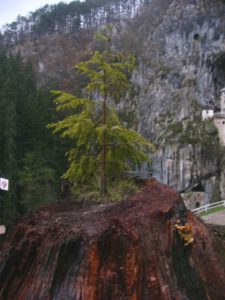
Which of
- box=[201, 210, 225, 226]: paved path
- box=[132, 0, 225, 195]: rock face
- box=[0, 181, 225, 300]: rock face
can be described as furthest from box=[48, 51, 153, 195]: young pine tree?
box=[132, 0, 225, 195]: rock face

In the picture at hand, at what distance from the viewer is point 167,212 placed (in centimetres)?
634

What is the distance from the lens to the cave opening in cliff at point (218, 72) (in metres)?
43.7

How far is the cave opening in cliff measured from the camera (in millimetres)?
43656

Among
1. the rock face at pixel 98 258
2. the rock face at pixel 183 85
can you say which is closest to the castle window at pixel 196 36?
the rock face at pixel 183 85

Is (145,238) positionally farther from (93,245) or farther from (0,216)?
(0,216)

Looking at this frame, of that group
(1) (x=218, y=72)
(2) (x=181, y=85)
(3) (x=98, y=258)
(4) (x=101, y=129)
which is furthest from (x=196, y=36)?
(3) (x=98, y=258)

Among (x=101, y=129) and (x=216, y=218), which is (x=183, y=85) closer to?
(x=216, y=218)

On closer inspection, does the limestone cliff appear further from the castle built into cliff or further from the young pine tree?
the young pine tree

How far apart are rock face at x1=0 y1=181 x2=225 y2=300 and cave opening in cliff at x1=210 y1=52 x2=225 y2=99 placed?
40.0m

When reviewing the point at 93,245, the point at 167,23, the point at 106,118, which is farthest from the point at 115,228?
the point at 167,23

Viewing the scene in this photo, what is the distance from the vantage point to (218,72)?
44281mm

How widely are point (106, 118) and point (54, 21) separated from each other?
83.7 metres

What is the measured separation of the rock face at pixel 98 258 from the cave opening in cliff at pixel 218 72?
40035mm

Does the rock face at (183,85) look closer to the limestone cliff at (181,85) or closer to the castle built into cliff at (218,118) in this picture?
the limestone cliff at (181,85)
